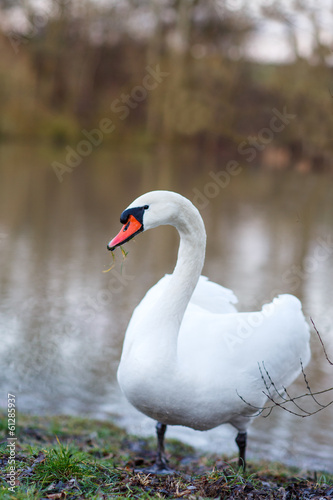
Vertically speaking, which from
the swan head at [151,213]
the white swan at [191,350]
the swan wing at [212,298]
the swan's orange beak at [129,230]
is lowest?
the white swan at [191,350]

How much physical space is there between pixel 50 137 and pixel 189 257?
26992mm

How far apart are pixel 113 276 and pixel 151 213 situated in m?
5.36

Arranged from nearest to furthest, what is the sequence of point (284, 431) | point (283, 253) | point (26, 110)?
point (284, 431) → point (283, 253) → point (26, 110)

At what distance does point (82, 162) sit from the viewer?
24578 millimetres

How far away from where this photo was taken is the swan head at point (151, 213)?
3.06 meters

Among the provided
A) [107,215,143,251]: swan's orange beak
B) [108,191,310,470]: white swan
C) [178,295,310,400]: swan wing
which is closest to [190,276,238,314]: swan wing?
[178,295,310,400]: swan wing

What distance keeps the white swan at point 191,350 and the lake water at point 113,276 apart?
28.4 inches

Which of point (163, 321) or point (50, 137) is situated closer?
point (163, 321)

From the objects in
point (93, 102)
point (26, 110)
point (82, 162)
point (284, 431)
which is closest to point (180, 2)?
point (93, 102)

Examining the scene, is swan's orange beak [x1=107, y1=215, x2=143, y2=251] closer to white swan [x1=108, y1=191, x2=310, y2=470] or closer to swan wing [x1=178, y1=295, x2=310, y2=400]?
white swan [x1=108, y1=191, x2=310, y2=470]

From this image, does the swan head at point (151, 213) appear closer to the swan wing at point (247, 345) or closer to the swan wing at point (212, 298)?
the swan wing at point (247, 345)

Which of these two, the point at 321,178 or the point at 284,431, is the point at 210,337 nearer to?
the point at 284,431

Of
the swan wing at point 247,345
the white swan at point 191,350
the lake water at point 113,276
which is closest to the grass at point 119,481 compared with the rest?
the white swan at point 191,350

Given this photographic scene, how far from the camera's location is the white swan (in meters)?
3.24
